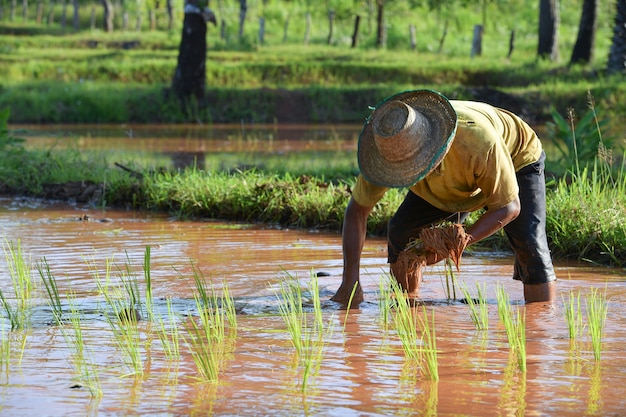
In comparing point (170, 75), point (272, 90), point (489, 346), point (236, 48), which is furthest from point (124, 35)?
point (489, 346)

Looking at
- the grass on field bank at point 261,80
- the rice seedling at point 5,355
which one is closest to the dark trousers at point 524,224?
the rice seedling at point 5,355

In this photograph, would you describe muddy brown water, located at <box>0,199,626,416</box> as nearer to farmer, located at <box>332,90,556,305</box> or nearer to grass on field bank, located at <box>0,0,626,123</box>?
farmer, located at <box>332,90,556,305</box>

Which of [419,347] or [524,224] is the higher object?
[524,224]

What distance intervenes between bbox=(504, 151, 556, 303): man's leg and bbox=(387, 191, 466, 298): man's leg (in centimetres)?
30

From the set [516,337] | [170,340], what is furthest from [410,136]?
[170,340]

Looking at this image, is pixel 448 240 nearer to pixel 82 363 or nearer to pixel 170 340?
pixel 170 340

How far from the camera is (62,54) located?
25.2m

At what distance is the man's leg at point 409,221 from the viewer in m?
4.86

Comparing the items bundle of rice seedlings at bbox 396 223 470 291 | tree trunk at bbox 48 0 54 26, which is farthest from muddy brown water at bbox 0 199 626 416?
tree trunk at bbox 48 0 54 26

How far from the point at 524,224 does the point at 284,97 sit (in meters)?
12.9

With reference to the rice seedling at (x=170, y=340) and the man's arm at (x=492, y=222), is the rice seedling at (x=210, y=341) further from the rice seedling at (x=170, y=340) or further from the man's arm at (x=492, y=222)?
the man's arm at (x=492, y=222)

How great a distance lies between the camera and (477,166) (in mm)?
4078

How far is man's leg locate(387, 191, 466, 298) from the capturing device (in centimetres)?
486

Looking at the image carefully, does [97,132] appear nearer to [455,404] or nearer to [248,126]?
[248,126]
